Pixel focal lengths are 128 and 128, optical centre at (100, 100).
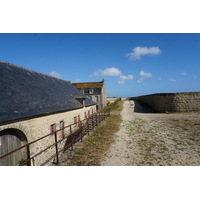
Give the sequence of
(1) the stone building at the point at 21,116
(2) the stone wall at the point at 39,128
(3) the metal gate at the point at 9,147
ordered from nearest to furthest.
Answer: (3) the metal gate at the point at 9,147
(1) the stone building at the point at 21,116
(2) the stone wall at the point at 39,128

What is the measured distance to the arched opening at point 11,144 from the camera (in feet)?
18.0

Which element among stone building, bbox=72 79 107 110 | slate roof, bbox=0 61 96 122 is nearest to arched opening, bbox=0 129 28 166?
slate roof, bbox=0 61 96 122

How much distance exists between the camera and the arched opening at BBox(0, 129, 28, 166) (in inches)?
215

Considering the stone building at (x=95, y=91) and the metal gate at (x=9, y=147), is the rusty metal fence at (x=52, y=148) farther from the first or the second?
the stone building at (x=95, y=91)

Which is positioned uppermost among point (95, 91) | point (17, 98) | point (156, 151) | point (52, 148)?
point (95, 91)

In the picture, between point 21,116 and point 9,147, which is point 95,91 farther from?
point 9,147

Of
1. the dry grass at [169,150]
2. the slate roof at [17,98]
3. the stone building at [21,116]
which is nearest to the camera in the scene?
the dry grass at [169,150]

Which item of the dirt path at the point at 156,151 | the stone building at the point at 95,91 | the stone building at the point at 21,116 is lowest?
the dirt path at the point at 156,151

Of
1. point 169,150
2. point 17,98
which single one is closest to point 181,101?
point 169,150

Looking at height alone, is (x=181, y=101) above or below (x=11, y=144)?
above

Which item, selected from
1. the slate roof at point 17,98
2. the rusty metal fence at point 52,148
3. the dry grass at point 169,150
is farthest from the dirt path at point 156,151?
the slate roof at point 17,98

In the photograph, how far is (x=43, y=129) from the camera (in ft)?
24.7

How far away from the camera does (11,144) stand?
580 cm

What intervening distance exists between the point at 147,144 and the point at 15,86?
7.93 metres
